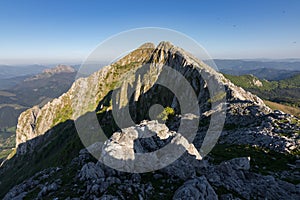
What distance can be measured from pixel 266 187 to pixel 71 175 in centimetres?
3047

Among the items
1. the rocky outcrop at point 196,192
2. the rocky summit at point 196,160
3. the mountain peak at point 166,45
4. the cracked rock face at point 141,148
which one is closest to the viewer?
the rocky outcrop at point 196,192

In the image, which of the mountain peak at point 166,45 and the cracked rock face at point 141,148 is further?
the mountain peak at point 166,45

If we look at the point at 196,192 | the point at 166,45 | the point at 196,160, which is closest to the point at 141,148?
the point at 196,160

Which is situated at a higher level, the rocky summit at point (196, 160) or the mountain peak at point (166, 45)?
the mountain peak at point (166, 45)

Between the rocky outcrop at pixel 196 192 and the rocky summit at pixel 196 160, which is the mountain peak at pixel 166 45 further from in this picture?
the rocky outcrop at pixel 196 192

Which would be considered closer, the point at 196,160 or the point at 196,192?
the point at 196,192

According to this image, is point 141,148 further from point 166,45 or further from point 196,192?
point 166,45

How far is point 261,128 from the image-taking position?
1951 inches

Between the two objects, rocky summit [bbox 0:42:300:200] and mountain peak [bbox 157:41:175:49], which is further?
mountain peak [bbox 157:41:175:49]

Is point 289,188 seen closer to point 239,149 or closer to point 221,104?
point 239,149

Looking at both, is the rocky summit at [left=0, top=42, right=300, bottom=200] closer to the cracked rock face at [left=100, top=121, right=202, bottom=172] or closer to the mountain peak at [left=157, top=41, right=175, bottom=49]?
the cracked rock face at [left=100, top=121, right=202, bottom=172]

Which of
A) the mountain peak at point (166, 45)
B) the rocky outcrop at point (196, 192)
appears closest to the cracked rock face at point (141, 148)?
the rocky outcrop at point (196, 192)

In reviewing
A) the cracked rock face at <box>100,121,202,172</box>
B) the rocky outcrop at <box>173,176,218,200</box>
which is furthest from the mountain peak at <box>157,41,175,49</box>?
the rocky outcrop at <box>173,176,218,200</box>

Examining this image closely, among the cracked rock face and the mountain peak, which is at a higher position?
the mountain peak
